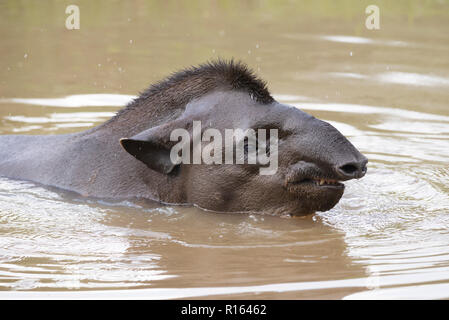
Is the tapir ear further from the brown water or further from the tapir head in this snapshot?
the brown water

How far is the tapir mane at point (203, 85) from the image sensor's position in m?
7.28

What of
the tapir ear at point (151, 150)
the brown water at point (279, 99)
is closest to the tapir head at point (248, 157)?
the tapir ear at point (151, 150)

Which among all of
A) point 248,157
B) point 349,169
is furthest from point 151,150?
point 349,169

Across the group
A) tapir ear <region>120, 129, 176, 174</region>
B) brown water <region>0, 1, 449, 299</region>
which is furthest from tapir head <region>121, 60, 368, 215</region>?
brown water <region>0, 1, 449, 299</region>

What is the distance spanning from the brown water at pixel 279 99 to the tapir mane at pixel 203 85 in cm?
91

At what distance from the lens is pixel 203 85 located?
7402 millimetres

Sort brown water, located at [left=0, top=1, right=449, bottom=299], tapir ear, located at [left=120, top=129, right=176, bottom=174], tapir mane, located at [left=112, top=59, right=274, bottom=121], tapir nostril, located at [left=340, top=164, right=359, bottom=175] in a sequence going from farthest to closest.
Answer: tapir mane, located at [left=112, top=59, right=274, bottom=121] < tapir ear, located at [left=120, top=129, right=176, bottom=174] < tapir nostril, located at [left=340, top=164, right=359, bottom=175] < brown water, located at [left=0, top=1, right=449, bottom=299]

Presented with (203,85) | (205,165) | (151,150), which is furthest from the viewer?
(203,85)

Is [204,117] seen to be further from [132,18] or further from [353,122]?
[132,18]

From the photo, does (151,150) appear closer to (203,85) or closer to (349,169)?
(203,85)

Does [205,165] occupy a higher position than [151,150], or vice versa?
[151,150]

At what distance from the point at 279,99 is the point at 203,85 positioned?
449 centimetres

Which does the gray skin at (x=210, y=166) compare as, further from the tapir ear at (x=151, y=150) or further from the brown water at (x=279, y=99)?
the brown water at (x=279, y=99)

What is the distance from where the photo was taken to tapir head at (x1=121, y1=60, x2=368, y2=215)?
6.81 meters
